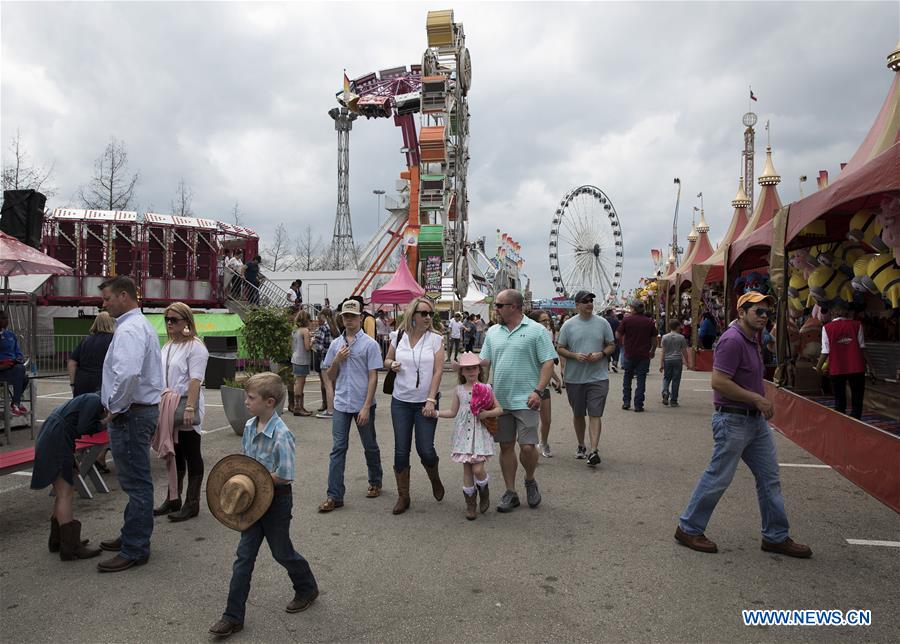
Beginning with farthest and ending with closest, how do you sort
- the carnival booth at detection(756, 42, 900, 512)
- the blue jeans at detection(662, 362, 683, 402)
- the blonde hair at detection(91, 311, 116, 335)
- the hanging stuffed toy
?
the blue jeans at detection(662, 362, 683, 402) < the hanging stuffed toy < the blonde hair at detection(91, 311, 116, 335) < the carnival booth at detection(756, 42, 900, 512)

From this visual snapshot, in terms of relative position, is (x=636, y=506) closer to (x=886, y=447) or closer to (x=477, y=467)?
(x=477, y=467)

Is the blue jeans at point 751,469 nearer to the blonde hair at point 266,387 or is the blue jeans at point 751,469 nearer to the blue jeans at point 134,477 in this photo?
the blonde hair at point 266,387

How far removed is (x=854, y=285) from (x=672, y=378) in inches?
134

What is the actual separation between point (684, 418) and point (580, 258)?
3927 centimetres

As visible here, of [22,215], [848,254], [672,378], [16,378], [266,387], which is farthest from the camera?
[672,378]

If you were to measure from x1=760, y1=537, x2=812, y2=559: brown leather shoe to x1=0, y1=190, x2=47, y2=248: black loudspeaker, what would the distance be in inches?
403

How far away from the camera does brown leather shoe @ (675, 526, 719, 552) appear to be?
413 centimetres

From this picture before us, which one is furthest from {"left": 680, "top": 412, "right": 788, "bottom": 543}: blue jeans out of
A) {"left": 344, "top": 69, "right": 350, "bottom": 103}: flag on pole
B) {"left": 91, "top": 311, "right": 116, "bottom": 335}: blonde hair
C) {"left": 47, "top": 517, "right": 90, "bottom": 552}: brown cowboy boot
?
{"left": 344, "top": 69, "right": 350, "bottom": 103}: flag on pole

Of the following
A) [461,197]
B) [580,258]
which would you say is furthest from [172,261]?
[580,258]

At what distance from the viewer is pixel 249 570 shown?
121 inches

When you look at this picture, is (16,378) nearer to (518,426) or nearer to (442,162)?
(518,426)

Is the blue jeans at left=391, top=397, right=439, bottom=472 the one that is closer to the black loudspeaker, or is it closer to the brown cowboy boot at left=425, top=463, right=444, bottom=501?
the brown cowboy boot at left=425, top=463, right=444, bottom=501

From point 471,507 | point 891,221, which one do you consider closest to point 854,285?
point 891,221

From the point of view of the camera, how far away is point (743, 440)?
4.09 metres
